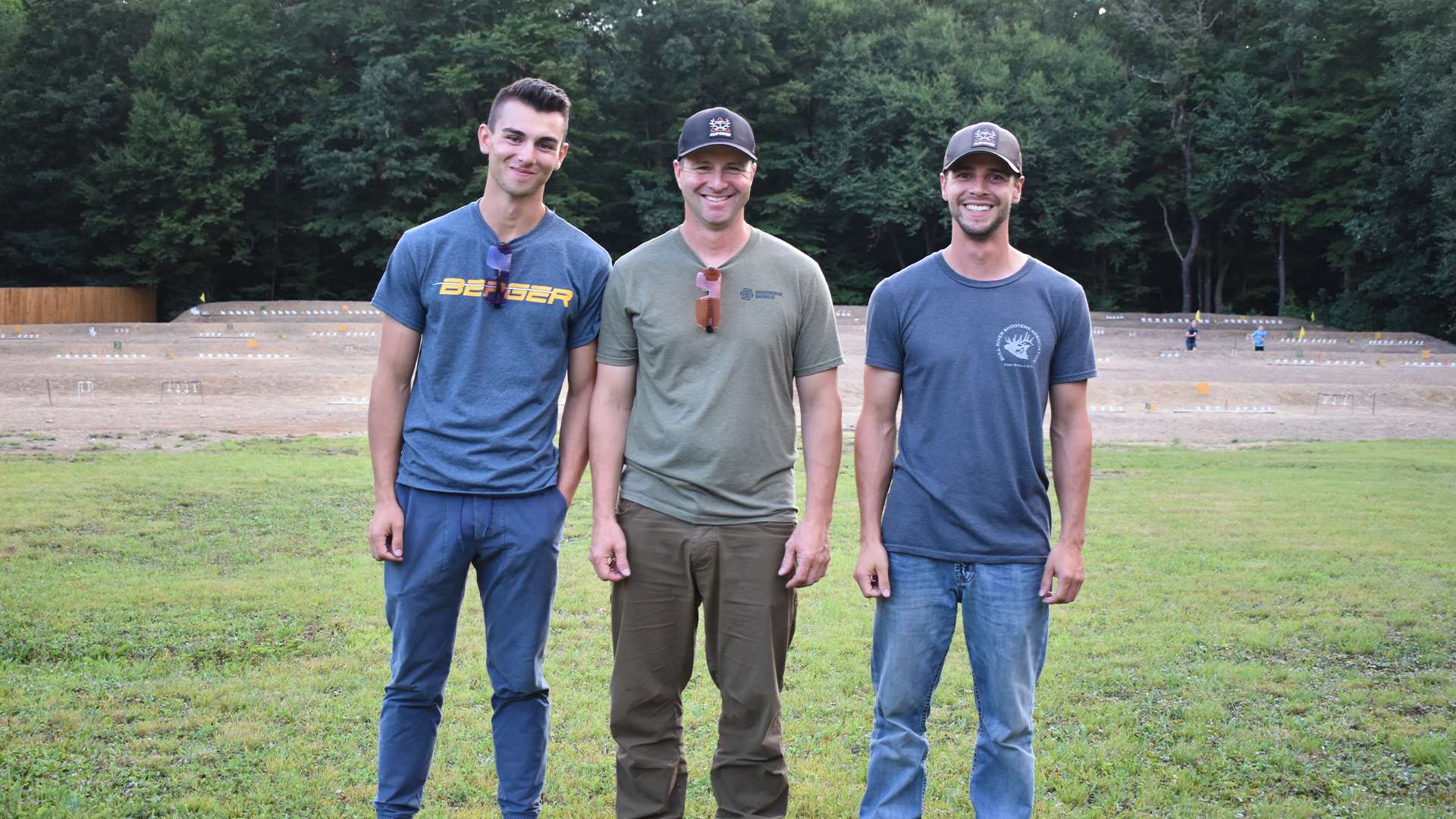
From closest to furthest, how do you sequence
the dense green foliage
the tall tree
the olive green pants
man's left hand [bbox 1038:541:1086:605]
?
1. man's left hand [bbox 1038:541:1086:605]
2. the olive green pants
3. the dense green foliage
4. the tall tree

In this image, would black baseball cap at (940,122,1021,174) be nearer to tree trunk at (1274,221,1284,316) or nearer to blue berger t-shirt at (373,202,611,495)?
blue berger t-shirt at (373,202,611,495)

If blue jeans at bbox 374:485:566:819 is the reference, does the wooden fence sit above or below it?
above

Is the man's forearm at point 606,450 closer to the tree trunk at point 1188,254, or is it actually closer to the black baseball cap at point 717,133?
the black baseball cap at point 717,133

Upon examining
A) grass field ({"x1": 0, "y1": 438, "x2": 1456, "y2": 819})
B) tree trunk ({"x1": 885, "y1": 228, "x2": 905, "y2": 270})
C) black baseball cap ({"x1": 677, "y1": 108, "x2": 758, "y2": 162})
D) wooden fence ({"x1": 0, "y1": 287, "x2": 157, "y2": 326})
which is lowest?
grass field ({"x1": 0, "y1": 438, "x2": 1456, "y2": 819})

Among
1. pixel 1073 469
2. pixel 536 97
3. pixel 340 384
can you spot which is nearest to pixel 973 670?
pixel 1073 469

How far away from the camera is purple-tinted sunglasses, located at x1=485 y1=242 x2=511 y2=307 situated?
11.0ft

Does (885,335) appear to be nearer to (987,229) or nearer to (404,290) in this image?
(987,229)

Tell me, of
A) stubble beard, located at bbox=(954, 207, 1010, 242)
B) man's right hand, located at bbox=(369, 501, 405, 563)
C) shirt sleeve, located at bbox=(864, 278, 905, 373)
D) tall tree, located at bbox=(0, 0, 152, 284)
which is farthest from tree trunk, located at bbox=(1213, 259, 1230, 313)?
man's right hand, located at bbox=(369, 501, 405, 563)

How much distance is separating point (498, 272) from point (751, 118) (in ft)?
149

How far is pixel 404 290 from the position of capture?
3373 mm

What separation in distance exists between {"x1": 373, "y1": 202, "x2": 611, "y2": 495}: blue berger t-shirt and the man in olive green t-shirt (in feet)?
0.62

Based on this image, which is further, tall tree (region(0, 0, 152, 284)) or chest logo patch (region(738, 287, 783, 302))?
tall tree (region(0, 0, 152, 284))

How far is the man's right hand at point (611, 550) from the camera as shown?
332 cm

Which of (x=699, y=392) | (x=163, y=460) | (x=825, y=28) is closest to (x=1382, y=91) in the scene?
(x=825, y=28)
